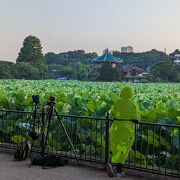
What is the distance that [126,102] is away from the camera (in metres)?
6.86

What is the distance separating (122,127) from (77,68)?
9604cm

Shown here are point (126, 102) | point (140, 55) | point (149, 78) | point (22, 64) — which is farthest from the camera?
point (140, 55)

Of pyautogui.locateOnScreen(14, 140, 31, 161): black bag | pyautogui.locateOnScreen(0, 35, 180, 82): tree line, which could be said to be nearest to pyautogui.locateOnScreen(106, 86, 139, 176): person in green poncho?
pyautogui.locateOnScreen(14, 140, 31, 161): black bag

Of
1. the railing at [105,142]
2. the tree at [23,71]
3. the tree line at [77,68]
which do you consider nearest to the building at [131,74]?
the tree line at [77,68]

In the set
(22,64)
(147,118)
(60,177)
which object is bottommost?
(60,177)

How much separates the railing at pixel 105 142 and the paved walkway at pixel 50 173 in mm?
340

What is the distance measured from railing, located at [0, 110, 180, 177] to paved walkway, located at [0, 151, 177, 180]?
1.12ft

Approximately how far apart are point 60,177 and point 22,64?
265ft

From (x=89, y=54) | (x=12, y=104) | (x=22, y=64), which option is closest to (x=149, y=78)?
(x=22, y=64)

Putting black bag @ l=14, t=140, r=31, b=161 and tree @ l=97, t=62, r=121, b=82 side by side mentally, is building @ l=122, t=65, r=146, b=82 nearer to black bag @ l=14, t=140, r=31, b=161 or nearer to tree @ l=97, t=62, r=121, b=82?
tree @ l=97, t=62, r=121, b=82

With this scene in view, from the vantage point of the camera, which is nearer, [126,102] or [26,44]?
[126,102]

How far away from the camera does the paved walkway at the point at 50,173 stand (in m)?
6.91

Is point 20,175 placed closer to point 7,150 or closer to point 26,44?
point 7,150

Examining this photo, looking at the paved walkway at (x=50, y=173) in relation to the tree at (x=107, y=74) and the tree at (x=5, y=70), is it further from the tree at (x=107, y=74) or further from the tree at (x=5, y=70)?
the tree at (x=107, y=74)
